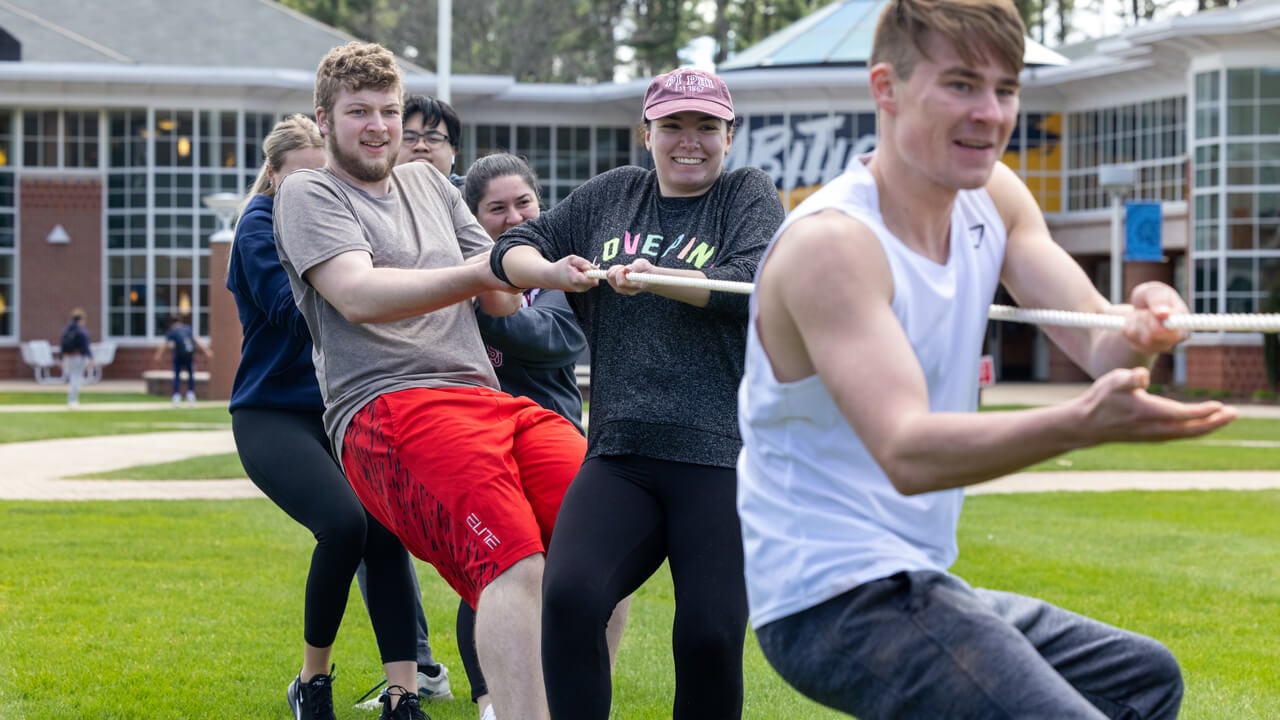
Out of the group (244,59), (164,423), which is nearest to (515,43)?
(244,59)

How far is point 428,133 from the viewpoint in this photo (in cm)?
647

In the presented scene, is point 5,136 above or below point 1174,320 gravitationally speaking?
above

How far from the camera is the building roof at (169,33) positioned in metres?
41.2

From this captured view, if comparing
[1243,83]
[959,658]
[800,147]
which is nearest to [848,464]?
[959,658]

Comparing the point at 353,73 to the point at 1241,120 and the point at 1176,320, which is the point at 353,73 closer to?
the point at 1176,320

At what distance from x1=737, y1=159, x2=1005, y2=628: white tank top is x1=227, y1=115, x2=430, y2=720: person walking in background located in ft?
8.58

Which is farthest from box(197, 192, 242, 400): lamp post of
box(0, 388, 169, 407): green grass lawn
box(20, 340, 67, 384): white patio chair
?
box(20, 340, 67, 384): white patio chair

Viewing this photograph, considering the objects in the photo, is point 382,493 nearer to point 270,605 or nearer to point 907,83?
point 907,83

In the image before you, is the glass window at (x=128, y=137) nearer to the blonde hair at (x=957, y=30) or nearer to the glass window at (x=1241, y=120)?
the glass window at (x=1241, y=120)

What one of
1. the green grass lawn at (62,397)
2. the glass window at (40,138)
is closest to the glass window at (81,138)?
the glass window at (40,138)

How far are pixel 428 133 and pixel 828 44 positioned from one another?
35583 mm

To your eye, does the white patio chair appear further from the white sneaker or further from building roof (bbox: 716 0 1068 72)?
the white sneaker

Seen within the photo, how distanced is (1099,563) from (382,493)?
6662 millimetres

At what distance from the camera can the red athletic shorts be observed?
4.22 meters
